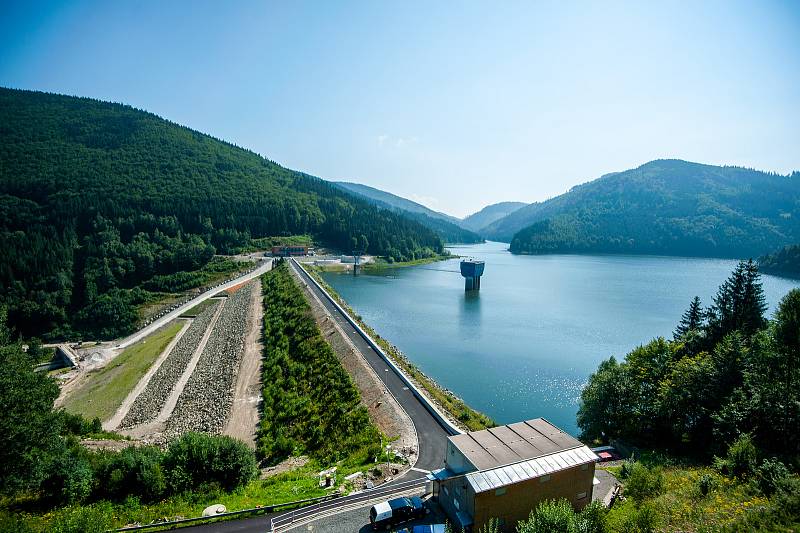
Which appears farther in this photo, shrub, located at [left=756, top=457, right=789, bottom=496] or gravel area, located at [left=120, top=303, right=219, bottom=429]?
gravel area, located at [left=120, top=303, right=219, bottom=429]

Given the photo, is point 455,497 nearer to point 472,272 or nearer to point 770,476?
point 770,476

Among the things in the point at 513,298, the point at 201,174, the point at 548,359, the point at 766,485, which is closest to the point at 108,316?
the point at 548,359

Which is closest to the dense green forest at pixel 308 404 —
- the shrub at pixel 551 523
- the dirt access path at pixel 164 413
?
the dirt access path at pixel 164 413

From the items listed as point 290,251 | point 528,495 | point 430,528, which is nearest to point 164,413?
point 430,528

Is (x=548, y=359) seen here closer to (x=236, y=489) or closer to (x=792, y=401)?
(x=792, y=401)

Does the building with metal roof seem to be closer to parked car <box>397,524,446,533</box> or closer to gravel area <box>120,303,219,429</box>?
parked car <box>397,524,446,533</box>

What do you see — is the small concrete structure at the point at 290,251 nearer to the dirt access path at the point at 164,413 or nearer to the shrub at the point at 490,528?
the dirt access path at the point at 164,413

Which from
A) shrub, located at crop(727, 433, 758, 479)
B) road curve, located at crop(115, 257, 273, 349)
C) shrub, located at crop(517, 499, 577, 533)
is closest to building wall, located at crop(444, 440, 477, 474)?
shrub, located at crop(517, 499, 577, 533)

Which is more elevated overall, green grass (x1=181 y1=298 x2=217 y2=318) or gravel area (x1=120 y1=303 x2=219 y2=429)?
green grass (x1=181 y1=298 x2=217 y2=318)
